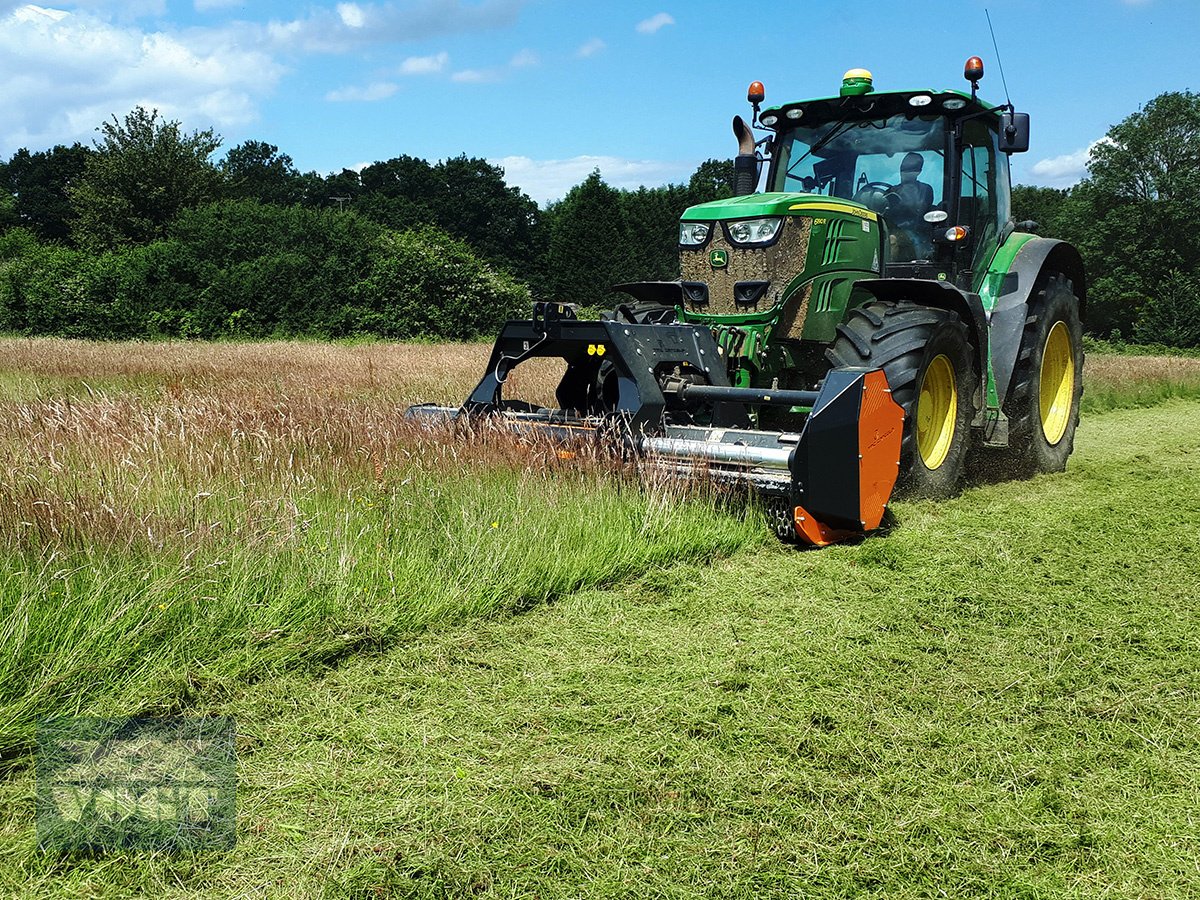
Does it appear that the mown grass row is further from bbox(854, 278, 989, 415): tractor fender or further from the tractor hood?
the tractor hood

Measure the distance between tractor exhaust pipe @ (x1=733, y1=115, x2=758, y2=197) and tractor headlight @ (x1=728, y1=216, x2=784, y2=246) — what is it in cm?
105

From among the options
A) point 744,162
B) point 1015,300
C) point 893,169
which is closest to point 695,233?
point 744,162

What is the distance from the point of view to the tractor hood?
593cm

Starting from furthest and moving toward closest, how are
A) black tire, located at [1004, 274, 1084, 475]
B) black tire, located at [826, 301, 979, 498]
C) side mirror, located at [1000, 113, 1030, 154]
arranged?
1. black tire, located at [1004, 274, 1084, 475]
2. side mirror, located at [1000, 113, 1030, 154]
3. black tire, located at [826, 301, 979, 498]

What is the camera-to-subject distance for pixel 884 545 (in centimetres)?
491

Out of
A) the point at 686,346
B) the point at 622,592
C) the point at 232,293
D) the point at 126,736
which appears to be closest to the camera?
the point at 126,736

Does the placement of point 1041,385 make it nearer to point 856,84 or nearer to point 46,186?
point 856,84

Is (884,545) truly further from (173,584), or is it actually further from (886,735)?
(173,584)

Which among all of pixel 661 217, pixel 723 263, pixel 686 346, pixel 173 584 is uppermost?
pixel 661 217

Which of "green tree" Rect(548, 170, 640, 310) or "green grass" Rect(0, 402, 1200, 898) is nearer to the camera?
"green grass" Rect(0, 402, 1200, 898)

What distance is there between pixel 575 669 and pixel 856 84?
4.93 metres

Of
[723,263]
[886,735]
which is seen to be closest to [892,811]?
[886,735]

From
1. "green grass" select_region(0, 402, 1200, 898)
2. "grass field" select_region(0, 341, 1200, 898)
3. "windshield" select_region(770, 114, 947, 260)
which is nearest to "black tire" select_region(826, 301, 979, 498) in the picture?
"grass field" select_region(0, 341, 1200, 898)

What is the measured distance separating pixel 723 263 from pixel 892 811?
4.21 meters
